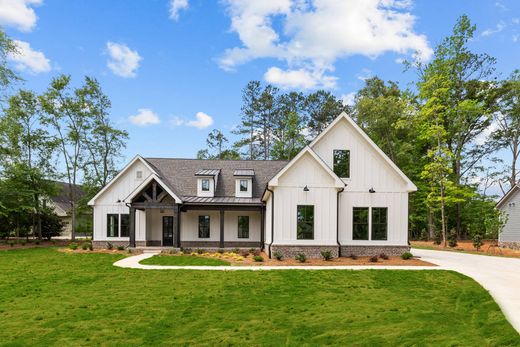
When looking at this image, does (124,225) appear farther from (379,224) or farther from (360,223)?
(379,224)

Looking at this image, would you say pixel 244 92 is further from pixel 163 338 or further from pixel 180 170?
pixel 163 338

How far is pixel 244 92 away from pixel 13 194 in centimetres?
2652

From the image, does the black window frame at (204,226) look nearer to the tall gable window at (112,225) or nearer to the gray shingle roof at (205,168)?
the gray shingle roof at (205,168)

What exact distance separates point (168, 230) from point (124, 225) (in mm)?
2812

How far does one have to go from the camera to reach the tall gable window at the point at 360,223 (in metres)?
17.3

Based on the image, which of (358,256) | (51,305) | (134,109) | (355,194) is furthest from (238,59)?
(51,305)

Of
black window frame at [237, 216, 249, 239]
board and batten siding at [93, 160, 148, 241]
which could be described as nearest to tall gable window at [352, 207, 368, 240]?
black window frame at [237, 216, 249, 239]

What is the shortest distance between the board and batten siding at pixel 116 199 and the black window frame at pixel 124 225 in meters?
0.20

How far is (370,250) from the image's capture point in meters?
17.2

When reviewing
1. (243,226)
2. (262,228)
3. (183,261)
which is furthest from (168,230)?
(183,261)

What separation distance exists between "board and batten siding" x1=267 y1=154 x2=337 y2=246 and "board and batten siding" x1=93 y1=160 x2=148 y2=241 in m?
10.3

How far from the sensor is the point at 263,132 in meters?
43.1

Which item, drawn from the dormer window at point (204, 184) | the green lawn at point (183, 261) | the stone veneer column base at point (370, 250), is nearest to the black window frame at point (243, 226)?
the dormer window at point (204, 184)

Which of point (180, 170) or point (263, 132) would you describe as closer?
point (180, 170)
